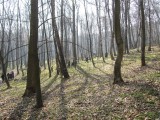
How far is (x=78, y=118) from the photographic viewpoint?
30.1 feet

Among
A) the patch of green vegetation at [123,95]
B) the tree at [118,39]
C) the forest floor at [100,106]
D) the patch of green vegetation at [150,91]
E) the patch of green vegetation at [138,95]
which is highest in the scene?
the tree at [118,39]

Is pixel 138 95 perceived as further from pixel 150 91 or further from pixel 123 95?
pixel 123 95

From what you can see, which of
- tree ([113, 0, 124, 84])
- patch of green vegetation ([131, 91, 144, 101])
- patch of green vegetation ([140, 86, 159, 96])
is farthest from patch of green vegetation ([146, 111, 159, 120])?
tree ([113, 0, 124, 84])

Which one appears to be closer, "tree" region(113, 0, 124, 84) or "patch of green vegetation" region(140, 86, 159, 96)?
"patch of green vegetation" region(140, 86, 159, 96)

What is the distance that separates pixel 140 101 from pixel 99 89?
381 centimetres

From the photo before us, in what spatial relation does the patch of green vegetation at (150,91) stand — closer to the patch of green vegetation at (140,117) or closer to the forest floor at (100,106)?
the forest floor at (100,106)

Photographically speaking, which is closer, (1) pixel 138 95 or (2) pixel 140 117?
(2) pixel 140 117

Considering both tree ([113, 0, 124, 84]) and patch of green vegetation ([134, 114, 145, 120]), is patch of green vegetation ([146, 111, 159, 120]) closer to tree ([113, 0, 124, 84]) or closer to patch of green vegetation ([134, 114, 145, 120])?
patch of green vegetation ([134, 114, 145, 120])

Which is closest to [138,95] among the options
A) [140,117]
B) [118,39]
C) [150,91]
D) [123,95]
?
[150,91]

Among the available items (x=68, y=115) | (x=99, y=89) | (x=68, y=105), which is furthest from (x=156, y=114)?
(x=99, y=89)

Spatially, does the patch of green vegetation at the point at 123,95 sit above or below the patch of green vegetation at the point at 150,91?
below

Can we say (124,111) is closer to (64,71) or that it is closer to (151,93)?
(151,93)

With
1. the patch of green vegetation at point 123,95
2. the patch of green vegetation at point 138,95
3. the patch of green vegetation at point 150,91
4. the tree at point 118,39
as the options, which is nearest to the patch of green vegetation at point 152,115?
the patch of green vegetation at point 138,95

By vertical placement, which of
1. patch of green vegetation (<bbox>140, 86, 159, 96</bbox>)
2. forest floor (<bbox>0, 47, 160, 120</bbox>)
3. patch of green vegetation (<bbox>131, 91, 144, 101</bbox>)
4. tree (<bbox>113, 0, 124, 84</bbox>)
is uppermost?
tree (<bbox>113, 0, 124, 84</bbox>)
